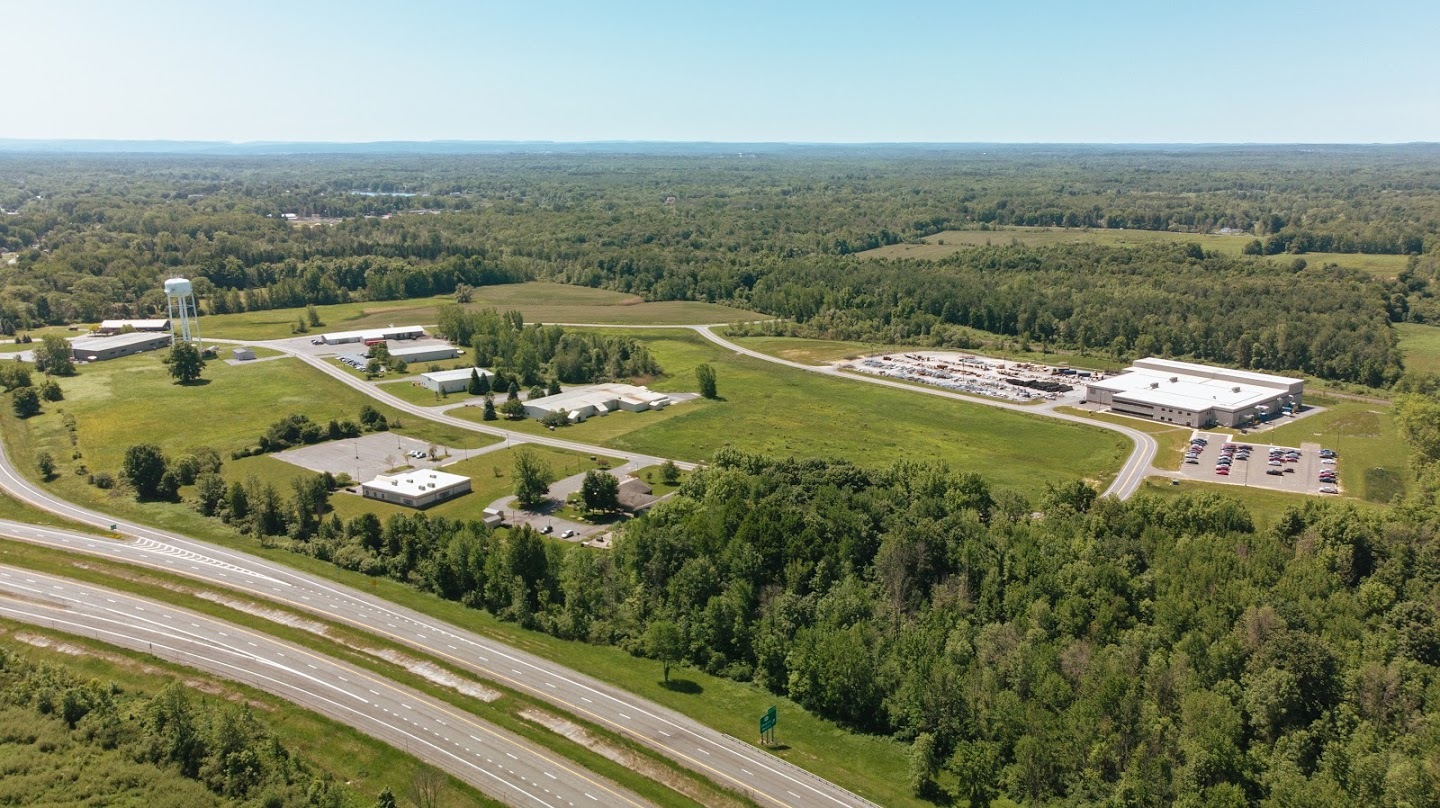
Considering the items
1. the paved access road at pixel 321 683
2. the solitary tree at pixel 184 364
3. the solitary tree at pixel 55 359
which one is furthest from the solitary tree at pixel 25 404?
the paved access road at pixel 321 683

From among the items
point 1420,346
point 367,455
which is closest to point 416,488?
point 367,455

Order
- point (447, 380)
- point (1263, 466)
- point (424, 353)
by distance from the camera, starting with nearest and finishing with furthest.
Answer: point (1263, 466), point (447, 380), point (424, 353)

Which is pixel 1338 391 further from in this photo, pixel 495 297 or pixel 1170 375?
pixel 495 297

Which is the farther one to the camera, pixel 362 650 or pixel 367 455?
pixel 367 455

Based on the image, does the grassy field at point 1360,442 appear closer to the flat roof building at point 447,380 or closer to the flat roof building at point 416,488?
the flat roof building at point 416,488

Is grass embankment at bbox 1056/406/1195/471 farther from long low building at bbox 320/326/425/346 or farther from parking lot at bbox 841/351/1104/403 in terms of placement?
long low building at bbox 320/326/425/346

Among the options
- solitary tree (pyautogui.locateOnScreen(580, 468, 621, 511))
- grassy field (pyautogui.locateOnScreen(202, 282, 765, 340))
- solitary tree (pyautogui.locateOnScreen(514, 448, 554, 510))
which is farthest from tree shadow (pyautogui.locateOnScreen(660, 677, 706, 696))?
grassy field (pyautogui.locateOnScreen(202, 282, 765, 340))

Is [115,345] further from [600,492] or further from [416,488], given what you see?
[600,492]
